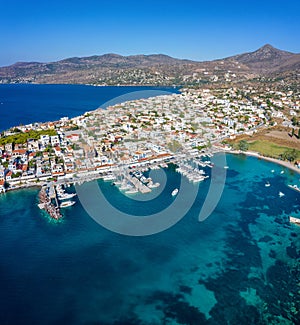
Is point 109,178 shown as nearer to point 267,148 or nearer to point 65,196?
point 65,196

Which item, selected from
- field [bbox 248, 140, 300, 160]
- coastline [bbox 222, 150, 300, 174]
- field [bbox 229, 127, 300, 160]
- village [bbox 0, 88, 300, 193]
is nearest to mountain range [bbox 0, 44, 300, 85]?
village [bbox 0, 88, 300, 193]

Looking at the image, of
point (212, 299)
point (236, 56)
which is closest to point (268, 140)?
point (212, 299)

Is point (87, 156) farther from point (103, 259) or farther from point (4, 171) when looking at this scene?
point (103, 259)

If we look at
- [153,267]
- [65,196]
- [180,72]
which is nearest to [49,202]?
[65,196]

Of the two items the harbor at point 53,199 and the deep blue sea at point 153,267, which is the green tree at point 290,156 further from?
the harbor at point 53,199

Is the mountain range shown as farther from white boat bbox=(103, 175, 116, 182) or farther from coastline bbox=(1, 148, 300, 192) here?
white boat bbox=(103, 175, 116, 182)

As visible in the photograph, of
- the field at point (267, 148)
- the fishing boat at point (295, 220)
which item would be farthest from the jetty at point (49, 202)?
the field at point (267, 148)
